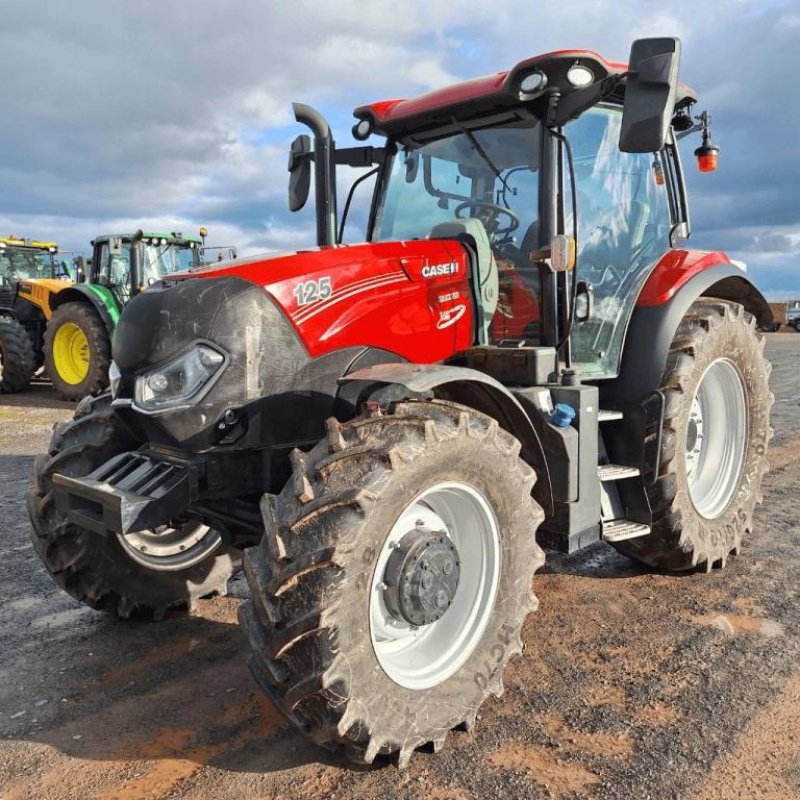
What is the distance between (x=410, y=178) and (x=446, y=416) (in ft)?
6.34

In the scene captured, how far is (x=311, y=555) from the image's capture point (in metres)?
2.24

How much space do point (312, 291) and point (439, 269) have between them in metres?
0.72

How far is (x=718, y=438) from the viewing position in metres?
4.58

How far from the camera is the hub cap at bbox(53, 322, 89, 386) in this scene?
38.2 ft

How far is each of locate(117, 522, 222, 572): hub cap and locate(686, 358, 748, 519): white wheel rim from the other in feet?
9.16

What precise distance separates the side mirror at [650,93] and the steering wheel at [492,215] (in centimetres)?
85

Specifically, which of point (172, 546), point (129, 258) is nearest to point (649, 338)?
point (172, 546)

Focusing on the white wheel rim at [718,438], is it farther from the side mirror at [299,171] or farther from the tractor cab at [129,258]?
the tractor cab at [129,258]

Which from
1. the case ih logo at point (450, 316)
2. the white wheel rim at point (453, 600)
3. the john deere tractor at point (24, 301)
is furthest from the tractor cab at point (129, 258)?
the white wheel rim at point (453, 600)

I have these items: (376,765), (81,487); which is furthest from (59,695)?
(376,765)

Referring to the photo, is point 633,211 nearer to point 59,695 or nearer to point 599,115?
point 599,115

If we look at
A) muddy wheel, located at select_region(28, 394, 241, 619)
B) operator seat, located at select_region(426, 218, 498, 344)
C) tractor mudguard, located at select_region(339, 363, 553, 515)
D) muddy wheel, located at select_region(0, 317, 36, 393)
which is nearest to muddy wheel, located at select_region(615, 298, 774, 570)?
tractor mudguard, located at select_region(339, 363, 553, 515)

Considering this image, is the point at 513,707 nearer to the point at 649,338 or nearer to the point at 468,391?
the point at 468,391

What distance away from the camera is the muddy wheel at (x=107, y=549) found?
3256 millimetres
